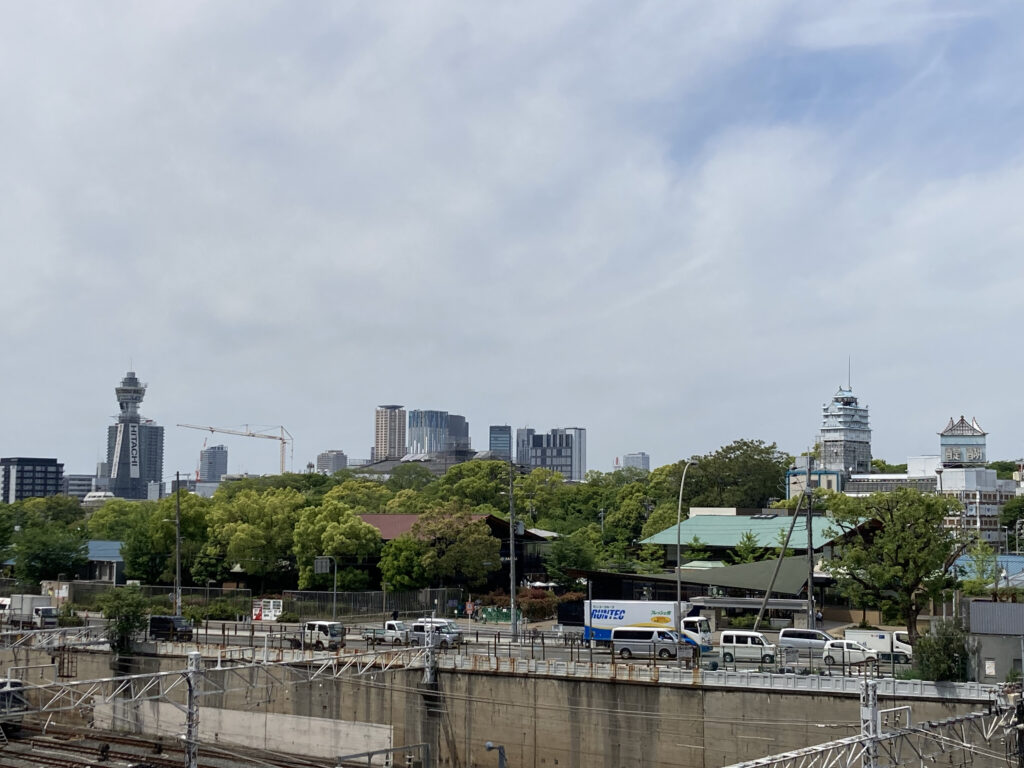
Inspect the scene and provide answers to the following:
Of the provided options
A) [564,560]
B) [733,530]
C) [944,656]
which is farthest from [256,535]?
[944,656]

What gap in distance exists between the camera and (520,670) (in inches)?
1718

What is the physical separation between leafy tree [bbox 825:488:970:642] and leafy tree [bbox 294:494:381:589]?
34.0m

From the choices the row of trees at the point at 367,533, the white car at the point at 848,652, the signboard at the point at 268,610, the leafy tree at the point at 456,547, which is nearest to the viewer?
the white car at the point at 848,652

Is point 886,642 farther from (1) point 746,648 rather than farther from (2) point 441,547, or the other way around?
(2) point 441,547

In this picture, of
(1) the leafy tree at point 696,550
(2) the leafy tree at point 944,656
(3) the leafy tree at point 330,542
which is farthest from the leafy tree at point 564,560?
(2) the leafy tree at point 944,656

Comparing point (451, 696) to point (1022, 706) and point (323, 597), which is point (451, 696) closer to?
point (1022, 706)

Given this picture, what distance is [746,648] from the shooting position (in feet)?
149

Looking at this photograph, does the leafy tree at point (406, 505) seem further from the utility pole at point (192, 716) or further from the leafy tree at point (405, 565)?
the utility pole at point (192, 716)

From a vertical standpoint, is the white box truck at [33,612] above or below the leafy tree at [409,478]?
below

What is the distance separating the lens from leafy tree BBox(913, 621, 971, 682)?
3734 cm

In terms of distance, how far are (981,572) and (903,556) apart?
17.3 m

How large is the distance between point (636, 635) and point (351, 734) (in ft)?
43.5

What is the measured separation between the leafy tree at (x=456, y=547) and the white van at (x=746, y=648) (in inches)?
1187

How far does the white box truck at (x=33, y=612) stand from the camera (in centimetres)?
6588
